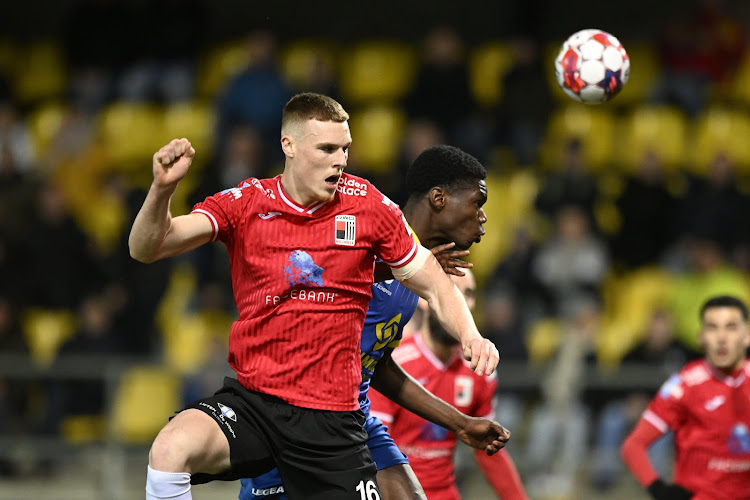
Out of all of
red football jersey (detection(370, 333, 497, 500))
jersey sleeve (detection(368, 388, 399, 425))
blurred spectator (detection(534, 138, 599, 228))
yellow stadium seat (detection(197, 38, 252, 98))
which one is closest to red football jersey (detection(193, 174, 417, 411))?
A: jersey sleeve (detection(368, 388, 399, 425))

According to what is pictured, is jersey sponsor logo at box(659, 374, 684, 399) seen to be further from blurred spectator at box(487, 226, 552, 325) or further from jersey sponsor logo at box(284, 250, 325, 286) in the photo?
blurred spectator at box(487, 226, 552, 325)

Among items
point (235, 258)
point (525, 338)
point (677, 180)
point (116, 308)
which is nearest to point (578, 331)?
point (525, 338)

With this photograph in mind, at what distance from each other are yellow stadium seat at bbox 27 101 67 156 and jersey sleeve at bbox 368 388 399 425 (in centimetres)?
923

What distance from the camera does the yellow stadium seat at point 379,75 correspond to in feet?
51.4

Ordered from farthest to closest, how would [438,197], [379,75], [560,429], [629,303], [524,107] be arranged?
1. [379,75]
2. [524,107]
3. [629,303]
4. [560,429]
5. [438,197]

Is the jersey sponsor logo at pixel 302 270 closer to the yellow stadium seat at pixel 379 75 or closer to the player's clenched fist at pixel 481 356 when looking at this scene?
the player's clenched fist at pixel 481 356

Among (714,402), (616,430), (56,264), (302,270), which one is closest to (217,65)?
(56,264)

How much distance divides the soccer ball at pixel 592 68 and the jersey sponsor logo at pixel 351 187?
Answer: 2.18 metres

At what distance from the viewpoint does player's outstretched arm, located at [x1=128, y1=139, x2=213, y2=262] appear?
4762mm

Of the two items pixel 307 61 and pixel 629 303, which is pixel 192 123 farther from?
pixel 629 303

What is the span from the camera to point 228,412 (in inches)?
202

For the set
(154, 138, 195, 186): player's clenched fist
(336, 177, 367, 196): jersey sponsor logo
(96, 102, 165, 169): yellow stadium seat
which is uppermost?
(96, 102, 165, 169): yellow stadium seat

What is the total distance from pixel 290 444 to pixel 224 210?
3.35ft

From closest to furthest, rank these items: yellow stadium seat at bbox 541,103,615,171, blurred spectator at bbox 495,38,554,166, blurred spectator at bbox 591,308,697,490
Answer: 1. blurred spectator at bbox 591,308,697,490
2. blurred spectator at bbox 495,38,554,166
3. yellow stadium seat at bbox 541,103,615,171
